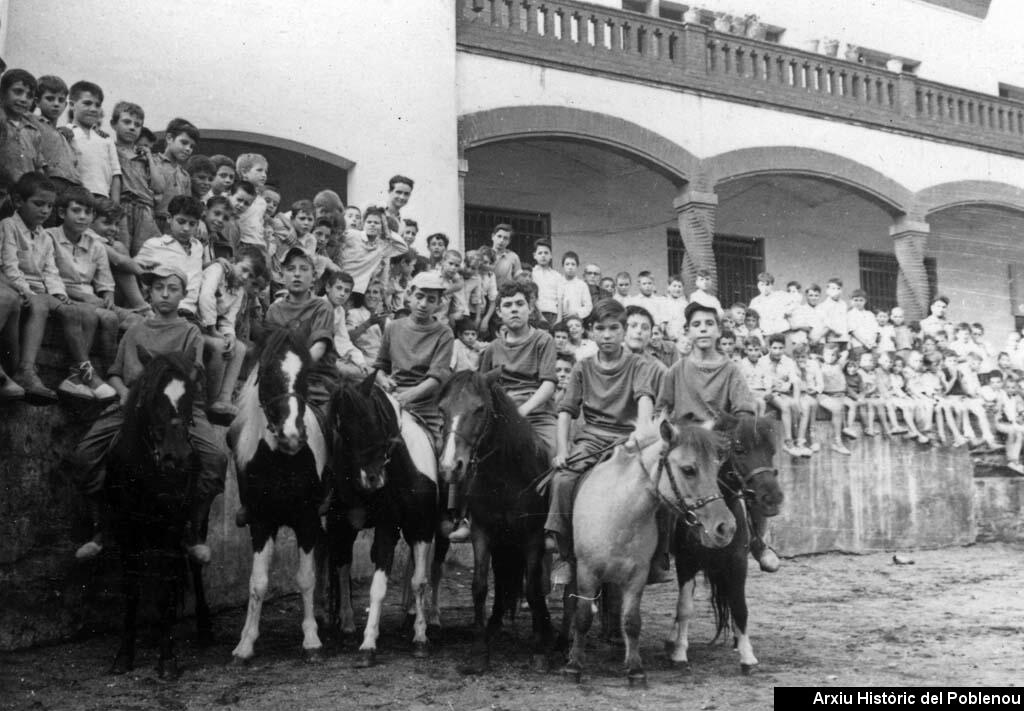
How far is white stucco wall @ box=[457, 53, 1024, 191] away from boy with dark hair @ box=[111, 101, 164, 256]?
6.60 meters

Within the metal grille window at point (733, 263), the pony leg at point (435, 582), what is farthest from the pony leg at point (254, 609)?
the metal grille window at point (733, 263)

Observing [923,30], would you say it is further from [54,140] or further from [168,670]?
[168,670]

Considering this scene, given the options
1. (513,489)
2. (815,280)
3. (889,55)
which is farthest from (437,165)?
(889,55)

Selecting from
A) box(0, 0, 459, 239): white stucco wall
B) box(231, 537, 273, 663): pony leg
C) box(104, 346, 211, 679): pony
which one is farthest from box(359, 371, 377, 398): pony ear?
box(0, 0, 459, 239): white stucco wall

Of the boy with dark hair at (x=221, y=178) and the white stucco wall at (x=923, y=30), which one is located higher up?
the white stucco wall at (x=923, y=30)

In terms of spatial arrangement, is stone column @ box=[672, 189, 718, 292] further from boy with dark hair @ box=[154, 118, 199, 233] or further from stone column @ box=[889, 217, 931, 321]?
boy with dark hair @ box=[154, 118, 199, 233]

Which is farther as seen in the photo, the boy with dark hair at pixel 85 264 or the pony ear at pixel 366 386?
the boy with dark hair at pixel 85 264

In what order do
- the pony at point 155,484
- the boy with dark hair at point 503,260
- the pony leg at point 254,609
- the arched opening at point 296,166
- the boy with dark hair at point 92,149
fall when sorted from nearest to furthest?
1. the pony at point 155,484
2. the pony leg at point 254,609
3. the boy with dark hair at point 92,149
4. the boy with dark hair at point 503,260
5. the arched opening at point 296,166

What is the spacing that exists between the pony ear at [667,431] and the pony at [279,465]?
225 centimetres

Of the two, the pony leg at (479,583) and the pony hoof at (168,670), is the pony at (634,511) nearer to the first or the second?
the pony leg at (479,583)

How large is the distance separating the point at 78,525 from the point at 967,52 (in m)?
22.2

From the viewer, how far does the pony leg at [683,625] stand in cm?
682

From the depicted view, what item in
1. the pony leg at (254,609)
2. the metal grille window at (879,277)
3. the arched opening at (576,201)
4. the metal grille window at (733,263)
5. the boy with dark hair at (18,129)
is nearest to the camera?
the pony leg at (254,609)

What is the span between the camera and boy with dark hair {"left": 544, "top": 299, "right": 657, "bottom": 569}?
22.0 ft
